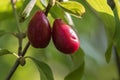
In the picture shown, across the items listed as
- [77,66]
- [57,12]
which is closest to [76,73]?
[77,66]

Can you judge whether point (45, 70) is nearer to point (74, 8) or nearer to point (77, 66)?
point (77, 66)

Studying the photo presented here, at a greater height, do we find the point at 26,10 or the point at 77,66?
the point at 26,10

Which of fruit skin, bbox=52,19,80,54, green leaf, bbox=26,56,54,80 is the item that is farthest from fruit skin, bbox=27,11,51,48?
green leaf, bbox=26,56,54,80

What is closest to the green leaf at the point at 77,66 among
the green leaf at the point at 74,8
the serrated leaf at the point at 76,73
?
the serrated leaf at the point at 76,73

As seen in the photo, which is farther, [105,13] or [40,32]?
[105,13]

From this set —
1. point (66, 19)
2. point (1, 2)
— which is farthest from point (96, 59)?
point (66, 19)

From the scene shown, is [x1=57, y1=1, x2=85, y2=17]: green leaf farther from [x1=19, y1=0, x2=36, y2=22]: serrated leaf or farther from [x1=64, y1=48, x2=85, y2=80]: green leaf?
[x1=64, y1=48, x2=85, y2=80]: green leaf

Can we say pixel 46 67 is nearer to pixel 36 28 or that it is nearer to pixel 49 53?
pixel 36 28

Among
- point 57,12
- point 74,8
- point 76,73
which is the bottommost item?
point 76,73

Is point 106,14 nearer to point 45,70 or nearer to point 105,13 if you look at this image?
point 105,13
